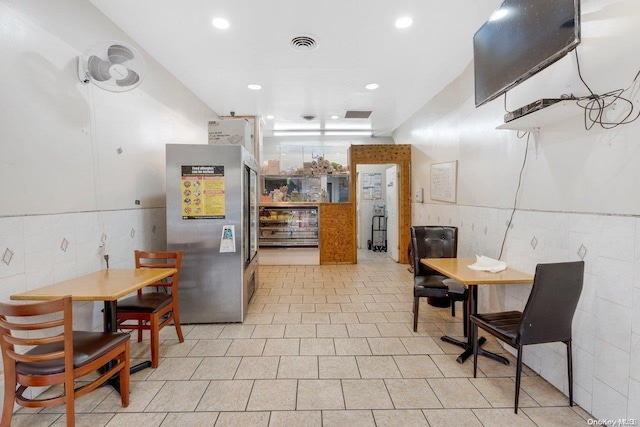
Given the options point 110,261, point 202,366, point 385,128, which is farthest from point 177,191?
point 385,128

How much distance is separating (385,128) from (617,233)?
19.0 ft

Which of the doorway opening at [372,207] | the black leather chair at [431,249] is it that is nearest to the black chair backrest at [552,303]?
the black leather chair at [431,249]

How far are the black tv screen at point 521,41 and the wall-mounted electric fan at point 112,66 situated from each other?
2.83 metres

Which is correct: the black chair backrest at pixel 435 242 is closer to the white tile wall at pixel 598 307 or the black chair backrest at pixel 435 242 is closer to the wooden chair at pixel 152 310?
the white tile wall at pixel 598 307

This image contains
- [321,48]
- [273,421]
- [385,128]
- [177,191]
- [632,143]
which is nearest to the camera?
[632,143]

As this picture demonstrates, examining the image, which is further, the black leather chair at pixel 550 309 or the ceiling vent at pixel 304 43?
the ceiling vent at pixel 304 43

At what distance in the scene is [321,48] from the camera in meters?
3.38

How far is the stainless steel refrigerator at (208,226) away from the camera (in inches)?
125

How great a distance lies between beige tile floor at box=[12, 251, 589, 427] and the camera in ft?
6.30

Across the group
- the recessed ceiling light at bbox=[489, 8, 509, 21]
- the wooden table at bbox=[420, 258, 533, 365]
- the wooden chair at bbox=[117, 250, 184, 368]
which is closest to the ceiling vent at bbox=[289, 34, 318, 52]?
the recessed ceiling light at bbox=[489, 8, 509, 21]

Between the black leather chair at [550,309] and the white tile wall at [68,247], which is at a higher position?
the white tile wall at [68,247]

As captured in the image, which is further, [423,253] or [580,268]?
[423,253]

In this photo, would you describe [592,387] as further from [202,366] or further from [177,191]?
[177,191]

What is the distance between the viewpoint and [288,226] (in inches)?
249
